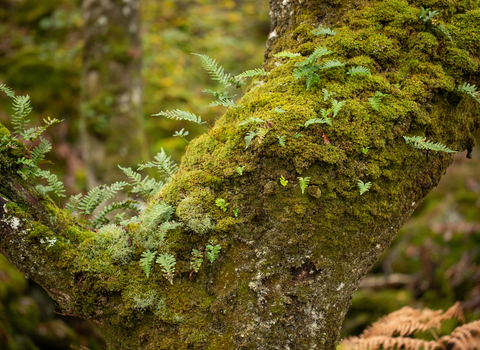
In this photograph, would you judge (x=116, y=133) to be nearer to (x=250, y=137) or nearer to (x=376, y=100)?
(x=250, y=137)

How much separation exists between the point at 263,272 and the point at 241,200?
0.43 m

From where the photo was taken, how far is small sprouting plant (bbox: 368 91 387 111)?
1868mm

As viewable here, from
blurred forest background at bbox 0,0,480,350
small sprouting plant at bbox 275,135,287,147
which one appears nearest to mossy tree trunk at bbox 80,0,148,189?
blurred forest background at bbox 0,0,480,350

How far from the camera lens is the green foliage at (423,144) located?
6.03 ft

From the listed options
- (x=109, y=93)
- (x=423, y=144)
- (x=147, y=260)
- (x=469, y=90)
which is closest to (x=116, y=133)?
(x=109, y=93)

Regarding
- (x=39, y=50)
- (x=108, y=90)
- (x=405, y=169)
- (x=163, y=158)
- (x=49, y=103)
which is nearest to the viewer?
(x=405, y=169)

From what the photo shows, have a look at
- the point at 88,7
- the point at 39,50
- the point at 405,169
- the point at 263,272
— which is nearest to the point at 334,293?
the point at 263,272

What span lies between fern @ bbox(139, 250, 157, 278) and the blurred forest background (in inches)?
96.1

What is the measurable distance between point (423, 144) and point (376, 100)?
A: 1.19 ft

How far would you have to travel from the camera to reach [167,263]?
179 centimetres

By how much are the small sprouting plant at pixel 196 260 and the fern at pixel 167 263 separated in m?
0.10

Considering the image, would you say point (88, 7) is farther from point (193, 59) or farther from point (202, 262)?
point (202, 262)

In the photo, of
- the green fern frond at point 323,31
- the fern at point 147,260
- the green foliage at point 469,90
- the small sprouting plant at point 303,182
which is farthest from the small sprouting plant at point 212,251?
the green foliage at point 469,90

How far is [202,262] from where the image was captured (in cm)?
191
